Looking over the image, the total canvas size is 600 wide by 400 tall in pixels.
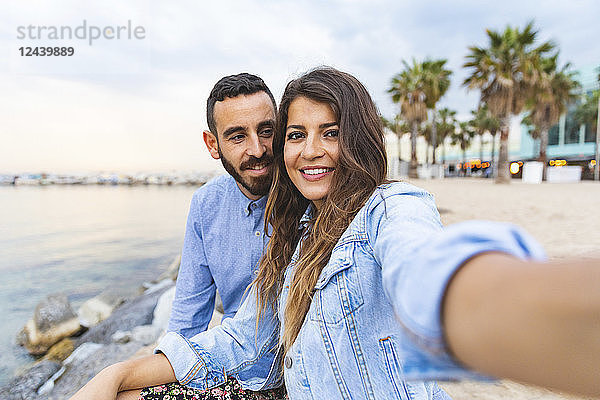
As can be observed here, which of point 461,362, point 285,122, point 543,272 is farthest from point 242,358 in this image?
point 543,272

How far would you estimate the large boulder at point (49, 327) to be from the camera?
22.9ft

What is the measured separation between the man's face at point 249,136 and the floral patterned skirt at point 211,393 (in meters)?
1.12

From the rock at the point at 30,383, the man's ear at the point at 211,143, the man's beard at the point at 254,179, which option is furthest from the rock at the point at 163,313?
the man's beard at the point at 254,179

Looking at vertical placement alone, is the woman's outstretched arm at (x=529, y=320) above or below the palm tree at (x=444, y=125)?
below

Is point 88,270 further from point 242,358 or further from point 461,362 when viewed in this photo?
point 461,362

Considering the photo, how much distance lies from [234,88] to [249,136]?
0.31 metres

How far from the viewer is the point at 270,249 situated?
6.34ft

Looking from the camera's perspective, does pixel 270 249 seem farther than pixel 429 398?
Yes

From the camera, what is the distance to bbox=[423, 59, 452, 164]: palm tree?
2903 cm

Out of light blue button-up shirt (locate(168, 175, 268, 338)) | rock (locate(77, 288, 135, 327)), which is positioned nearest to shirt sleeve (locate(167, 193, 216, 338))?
light blue button-up shirt (locate(168, 175, 268, 338))

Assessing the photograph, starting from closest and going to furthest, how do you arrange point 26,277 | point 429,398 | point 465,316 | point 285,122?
1. point 465,316
2. point 429,398
3. point 285,122
4. point 26,277

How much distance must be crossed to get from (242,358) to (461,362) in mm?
1427

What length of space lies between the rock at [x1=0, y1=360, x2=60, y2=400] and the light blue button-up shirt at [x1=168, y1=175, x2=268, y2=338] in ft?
13.2

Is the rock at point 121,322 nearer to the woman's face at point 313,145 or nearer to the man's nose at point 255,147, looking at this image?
the man's nose at point 255,147
